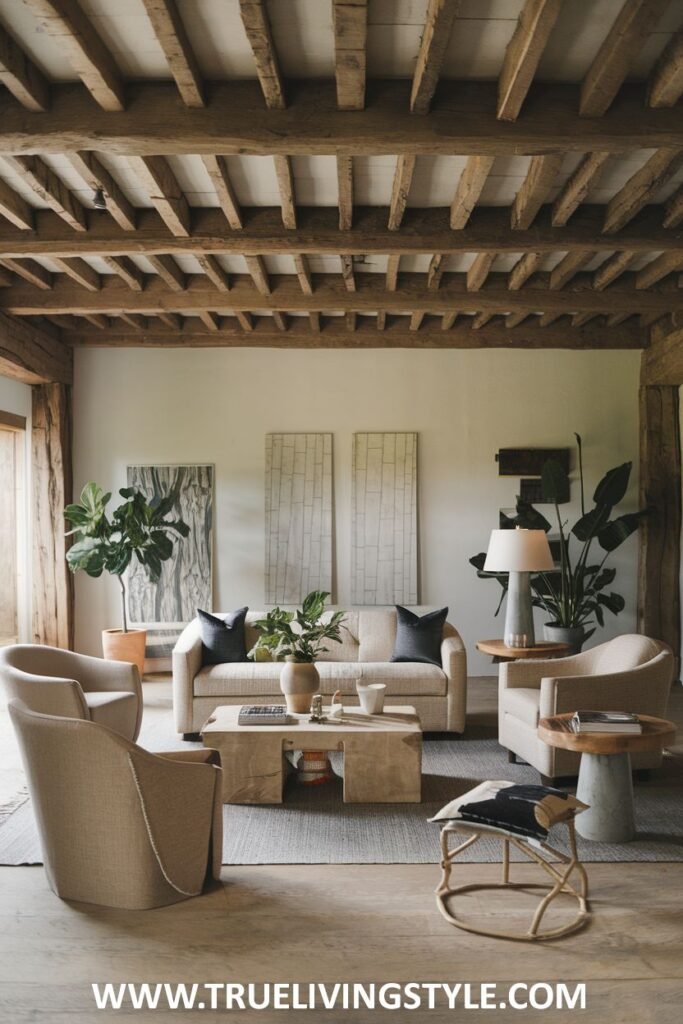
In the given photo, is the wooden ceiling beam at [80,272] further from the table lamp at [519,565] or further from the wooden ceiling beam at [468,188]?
the table lamp at [519,565]

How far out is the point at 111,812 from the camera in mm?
3039

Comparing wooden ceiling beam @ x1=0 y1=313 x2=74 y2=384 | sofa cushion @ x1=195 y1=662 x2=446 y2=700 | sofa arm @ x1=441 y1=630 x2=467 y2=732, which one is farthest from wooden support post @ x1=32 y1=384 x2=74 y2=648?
sofa arm @ x1=441 y1=630 x2=467 y2=732

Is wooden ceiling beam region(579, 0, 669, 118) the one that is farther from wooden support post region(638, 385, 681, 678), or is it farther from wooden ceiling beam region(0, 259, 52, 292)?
wooden support post region(638, 385, 681, 678)

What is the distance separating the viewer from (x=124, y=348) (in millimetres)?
7797

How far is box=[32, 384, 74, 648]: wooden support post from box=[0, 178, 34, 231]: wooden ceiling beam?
276 centimetres

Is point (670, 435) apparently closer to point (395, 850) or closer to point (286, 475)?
point (286, 475)

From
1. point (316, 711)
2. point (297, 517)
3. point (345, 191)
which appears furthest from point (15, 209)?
point (297, 517)

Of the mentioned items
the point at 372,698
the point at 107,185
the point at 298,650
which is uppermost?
the point at 107,185

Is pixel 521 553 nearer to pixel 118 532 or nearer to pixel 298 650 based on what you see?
pixel 298 650

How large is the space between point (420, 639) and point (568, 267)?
2666 mm

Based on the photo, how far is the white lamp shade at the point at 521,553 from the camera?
5473 mm

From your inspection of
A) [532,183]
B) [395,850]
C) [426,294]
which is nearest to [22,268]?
[426,294]

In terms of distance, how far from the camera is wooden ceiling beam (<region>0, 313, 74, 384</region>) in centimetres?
648

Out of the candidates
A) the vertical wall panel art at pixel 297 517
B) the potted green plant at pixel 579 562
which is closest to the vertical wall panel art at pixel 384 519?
the vertical wall panel art at pixel 297 517
